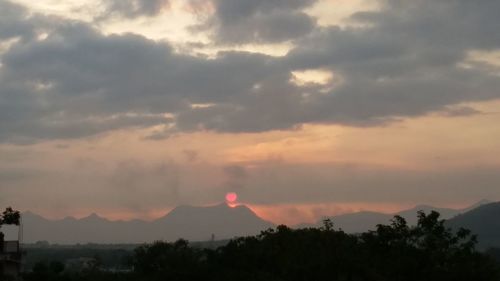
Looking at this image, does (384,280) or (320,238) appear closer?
(384,280)

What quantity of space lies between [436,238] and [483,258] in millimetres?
2403

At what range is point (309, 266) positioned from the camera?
39.6 metres

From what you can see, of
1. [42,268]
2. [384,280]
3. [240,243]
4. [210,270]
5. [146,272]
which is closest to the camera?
[384,280]

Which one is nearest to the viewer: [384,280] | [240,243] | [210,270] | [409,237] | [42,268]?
[384,280]

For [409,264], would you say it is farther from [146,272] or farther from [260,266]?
[146,272]

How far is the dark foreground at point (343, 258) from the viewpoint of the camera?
37094 mm

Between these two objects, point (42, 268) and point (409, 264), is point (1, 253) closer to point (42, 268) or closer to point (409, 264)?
point (42, 268)

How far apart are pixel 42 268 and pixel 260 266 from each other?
63.8 ft

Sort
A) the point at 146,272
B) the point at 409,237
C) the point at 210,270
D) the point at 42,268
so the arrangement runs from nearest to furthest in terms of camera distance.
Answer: the point at 409,237 → the point at 210,270 → the point at 146,272 → the point at 42,268

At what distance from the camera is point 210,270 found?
46.0 meters

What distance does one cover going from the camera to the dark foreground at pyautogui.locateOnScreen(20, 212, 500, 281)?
37094mm

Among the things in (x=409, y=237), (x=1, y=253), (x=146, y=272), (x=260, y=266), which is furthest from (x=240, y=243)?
(x=1, y=253)

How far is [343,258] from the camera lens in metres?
39.0

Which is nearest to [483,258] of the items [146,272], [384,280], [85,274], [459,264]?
[459,264]
